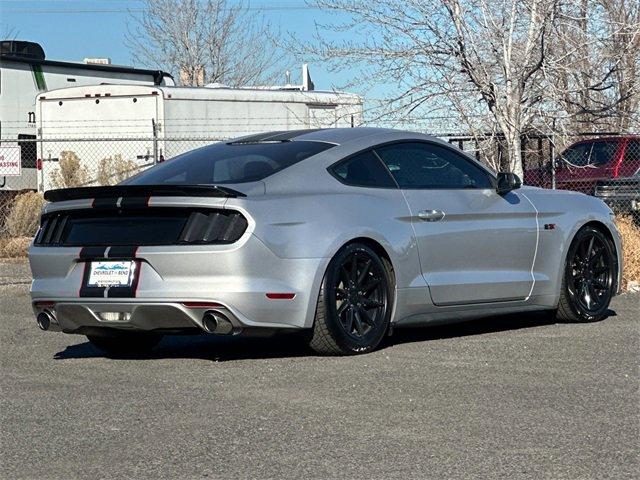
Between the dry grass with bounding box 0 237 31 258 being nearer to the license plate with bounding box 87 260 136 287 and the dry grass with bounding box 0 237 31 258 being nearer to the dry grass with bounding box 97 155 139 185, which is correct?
the dry grass with bounding box 97 155 139 185

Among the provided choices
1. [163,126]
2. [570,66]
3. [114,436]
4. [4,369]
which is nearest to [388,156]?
[4,369]

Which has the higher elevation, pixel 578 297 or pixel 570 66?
pixel 570 66

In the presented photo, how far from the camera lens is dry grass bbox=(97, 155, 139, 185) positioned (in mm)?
20469

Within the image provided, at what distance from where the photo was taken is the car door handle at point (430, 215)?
7.99 m

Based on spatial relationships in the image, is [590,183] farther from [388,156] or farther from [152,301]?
[152,301]

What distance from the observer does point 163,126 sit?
830 inches

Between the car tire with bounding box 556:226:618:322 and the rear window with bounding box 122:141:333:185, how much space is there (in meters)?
2.26

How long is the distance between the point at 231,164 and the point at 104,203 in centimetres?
92

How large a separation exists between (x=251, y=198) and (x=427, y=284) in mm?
1494

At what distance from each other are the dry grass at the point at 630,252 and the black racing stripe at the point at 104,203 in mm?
6283

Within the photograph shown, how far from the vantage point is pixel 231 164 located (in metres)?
7.79

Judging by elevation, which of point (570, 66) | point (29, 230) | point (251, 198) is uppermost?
A: point (570, 66)

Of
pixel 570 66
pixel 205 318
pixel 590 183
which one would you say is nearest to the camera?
pixel 205 318

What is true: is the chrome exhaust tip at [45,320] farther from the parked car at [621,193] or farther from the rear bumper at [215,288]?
the parked car at [621,193]
